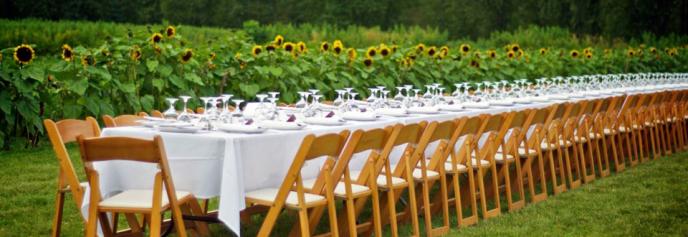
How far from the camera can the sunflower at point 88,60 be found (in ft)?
29.5

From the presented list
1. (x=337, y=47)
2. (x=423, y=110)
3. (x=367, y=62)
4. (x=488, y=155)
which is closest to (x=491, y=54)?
(x=367, y=62)

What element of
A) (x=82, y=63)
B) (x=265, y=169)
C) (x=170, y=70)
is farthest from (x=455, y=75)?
(x=265, y=169)

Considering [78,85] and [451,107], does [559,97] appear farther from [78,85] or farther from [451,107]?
[78,85]

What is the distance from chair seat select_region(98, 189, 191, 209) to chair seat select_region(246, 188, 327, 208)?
0.34 metres

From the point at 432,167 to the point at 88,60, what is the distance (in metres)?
4.55

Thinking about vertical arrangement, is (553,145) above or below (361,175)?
below

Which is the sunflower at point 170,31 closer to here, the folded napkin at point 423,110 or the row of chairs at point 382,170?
the row of chairs at point 382,170

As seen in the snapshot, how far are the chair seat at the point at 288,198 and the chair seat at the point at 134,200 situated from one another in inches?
13.5

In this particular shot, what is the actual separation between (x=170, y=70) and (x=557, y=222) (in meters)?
4.78

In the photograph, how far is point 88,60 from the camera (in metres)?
9.02

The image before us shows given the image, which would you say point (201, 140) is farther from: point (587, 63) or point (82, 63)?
point (587, 63)

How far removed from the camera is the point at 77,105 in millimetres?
8945

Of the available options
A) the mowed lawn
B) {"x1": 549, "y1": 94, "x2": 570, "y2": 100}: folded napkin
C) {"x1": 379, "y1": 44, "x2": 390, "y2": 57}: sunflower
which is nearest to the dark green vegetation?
{"x1": 379, "y1": 44, "x2": 390, "y2": 57}: sunflower

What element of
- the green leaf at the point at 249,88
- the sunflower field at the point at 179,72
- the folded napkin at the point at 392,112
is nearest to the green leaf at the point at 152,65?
the sunflower field at the point at 179,72
